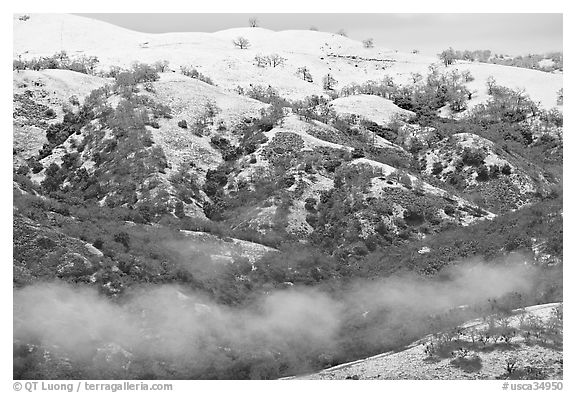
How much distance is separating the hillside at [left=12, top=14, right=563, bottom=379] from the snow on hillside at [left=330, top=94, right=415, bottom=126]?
0.35 m

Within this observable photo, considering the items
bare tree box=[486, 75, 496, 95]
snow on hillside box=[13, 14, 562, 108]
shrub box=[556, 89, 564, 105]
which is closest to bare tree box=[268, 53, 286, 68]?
snow on hillside box=[13, 14, 562, 108]

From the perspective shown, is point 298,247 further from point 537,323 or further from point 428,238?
point 537,323

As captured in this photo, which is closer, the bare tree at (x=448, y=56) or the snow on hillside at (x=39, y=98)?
the snow on hillside at (x=39, y=98)

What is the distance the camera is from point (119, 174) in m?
67.0

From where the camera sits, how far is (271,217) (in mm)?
62906

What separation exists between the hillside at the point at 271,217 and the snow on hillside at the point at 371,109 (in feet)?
1.16

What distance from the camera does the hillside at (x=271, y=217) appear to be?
136 feet

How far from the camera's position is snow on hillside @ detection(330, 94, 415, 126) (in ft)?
293

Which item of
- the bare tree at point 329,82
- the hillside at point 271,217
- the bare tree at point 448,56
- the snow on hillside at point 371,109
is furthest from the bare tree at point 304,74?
the bare tree at point 448,56

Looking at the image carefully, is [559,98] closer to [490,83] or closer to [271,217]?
[490,83]

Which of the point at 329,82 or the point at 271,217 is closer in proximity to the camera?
the point at 271,217

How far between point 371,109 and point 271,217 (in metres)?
32.3

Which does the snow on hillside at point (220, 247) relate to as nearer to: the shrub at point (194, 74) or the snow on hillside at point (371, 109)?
the snow on hillside at point (371, 109)

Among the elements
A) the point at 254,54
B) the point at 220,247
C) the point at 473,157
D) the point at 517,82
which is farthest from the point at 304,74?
the point at 220,247
